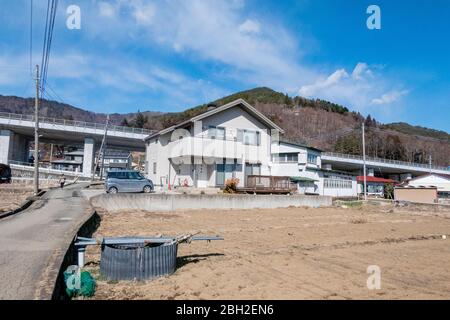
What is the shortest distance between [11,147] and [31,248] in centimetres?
4594

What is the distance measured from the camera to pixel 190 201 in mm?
20031

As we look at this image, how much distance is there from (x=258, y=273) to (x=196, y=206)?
43.3 ft

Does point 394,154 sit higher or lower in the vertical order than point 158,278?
higher

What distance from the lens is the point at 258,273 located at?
24.0 ft

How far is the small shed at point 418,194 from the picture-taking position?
36500 mm

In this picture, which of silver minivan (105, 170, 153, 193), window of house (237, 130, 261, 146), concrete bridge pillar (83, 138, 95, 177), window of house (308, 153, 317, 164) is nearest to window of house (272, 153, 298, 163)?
window of house (308, 153, 317, 164)

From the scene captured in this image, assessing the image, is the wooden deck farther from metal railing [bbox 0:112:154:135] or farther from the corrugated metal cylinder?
metal railing [bbox 0:112:154:135]

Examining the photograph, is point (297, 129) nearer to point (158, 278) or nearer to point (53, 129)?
point (53, 129)

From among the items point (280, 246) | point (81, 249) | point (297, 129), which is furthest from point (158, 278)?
point (297, 129)

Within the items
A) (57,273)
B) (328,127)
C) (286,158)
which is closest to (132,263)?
(57,273)

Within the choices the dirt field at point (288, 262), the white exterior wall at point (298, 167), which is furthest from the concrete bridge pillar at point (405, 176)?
the dirt field at point (288, 262)

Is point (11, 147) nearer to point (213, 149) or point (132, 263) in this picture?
point (213, 149)

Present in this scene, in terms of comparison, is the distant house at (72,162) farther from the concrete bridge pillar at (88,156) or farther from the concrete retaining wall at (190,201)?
the concrete retaining wall at (190,201)
